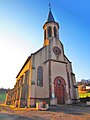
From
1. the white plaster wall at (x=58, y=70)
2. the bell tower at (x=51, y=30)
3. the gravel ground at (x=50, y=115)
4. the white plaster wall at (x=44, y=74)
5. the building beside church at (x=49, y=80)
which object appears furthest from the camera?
the bell tower at (x=51, y=30)

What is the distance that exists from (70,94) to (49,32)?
45.5 feet

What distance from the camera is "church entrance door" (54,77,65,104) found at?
2248 cm

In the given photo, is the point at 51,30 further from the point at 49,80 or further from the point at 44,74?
the point at 49,80

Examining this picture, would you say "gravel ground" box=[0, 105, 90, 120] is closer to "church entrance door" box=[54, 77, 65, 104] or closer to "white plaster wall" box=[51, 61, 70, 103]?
"church entrance door" box=[54, 77, 65, 104]

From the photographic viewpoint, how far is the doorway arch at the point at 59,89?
73.7 feet

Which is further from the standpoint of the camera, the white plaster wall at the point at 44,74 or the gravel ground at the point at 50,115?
the white plaster wall at the point at 44,74

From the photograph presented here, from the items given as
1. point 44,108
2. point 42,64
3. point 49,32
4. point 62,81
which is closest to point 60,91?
point 62,81

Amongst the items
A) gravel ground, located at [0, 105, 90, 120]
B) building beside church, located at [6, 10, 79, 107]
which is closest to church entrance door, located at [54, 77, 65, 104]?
building beside church, located at [6, 10, 79, 107]

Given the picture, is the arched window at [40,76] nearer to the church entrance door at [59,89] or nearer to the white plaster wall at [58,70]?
the white plaster wall at [58,70]

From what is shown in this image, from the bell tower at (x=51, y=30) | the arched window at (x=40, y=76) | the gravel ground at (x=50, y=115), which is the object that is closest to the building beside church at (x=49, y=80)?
the arched window at (x=40, y=76)

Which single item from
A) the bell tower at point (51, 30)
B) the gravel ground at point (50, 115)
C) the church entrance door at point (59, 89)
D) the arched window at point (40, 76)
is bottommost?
the gravel ground at point (50, 115)

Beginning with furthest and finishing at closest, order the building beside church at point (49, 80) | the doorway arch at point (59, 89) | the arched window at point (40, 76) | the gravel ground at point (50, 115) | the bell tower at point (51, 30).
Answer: the bell tower at point (51, 30) → the arched window at point (40, 76) → the doorway arch at point (59, 89) → the building beside church at point (49, 80) → the gravel ground at point (50, 115)

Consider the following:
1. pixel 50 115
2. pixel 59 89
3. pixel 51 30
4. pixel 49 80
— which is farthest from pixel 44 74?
pixel 50 115

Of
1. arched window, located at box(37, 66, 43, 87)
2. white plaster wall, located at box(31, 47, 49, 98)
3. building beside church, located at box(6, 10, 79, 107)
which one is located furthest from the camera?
arched window, located at box(37, 66, 43, 87)
